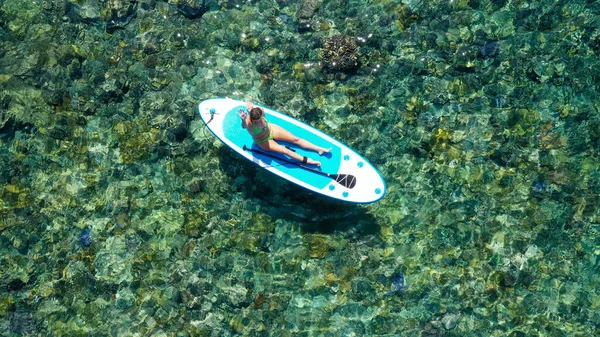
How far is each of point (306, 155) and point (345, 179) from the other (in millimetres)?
759

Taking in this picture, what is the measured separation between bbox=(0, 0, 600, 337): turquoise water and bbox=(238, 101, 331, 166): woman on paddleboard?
0.68m

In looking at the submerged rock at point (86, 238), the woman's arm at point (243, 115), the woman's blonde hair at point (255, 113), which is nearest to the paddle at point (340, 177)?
the woman's arm at point (243, 115)

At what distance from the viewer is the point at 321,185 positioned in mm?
10883

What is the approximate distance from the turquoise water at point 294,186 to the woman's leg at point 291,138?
77 centimetres

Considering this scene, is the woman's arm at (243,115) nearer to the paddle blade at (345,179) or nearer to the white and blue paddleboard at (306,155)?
the white and blue paddleboard at (306,155)

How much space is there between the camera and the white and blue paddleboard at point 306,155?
10820mm

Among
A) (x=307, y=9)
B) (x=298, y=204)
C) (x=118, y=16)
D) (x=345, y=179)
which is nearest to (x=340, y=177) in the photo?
(x=345, y=179)

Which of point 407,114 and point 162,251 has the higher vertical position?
point 407,114

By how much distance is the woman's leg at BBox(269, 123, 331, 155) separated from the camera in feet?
35.9

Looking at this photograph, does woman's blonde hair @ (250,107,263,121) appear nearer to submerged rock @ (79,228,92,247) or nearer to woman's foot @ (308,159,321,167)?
woman's foot @ (308,159,321,167)

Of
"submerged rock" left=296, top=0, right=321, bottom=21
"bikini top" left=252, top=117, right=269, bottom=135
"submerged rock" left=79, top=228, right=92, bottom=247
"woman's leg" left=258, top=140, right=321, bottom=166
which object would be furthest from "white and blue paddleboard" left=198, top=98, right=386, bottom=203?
"submerged rock" left=79, top=228, right=92, bottom=247

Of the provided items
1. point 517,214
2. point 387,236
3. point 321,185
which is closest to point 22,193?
point 321,185

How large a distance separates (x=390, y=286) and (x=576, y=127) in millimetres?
4128

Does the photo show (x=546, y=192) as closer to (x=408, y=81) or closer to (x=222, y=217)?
(x=408, y=81)
